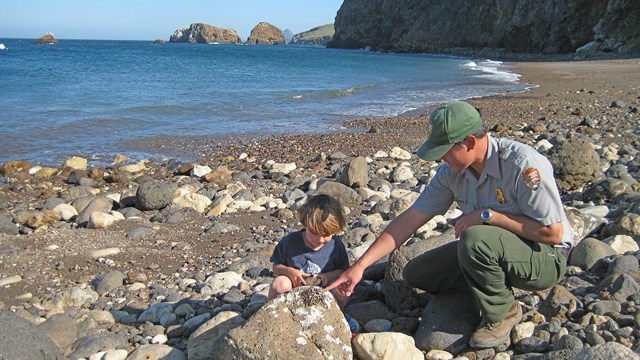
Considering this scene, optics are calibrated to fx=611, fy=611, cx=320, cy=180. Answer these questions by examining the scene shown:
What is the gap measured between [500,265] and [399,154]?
7720 millimetres

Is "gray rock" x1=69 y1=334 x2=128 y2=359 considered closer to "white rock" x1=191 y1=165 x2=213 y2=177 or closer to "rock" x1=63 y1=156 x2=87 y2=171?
"white rock" x1=191 y1=165 x2=213 y2=177

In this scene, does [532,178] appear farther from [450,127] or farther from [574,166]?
[574,166]

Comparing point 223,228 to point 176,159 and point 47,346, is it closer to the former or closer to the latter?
point 47,346

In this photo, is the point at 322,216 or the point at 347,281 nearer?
the point at 347,281

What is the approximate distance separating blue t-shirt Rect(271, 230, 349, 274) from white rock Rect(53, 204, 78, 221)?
4700mm

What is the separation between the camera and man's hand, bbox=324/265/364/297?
12.4ft

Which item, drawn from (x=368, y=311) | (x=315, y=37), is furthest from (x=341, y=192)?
(x=315, y=37)

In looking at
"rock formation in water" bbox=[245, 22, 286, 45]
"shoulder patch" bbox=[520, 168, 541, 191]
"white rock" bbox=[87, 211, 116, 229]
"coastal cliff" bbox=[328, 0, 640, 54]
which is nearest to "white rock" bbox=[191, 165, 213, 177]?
"white rock" bbox=[87, 211, 116, 229]

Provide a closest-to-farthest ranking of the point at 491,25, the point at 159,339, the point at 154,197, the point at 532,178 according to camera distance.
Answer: the point at 532,178 < the point at 159,339 < the point at 154,197 < the point at 491,25

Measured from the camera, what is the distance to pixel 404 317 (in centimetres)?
416

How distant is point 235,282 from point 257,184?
4.33m

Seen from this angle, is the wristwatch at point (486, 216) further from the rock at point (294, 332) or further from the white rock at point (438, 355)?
the rock at point (294, 332)

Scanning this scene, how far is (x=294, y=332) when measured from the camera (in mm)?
3375

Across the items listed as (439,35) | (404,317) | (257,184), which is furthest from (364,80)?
(439,35)
